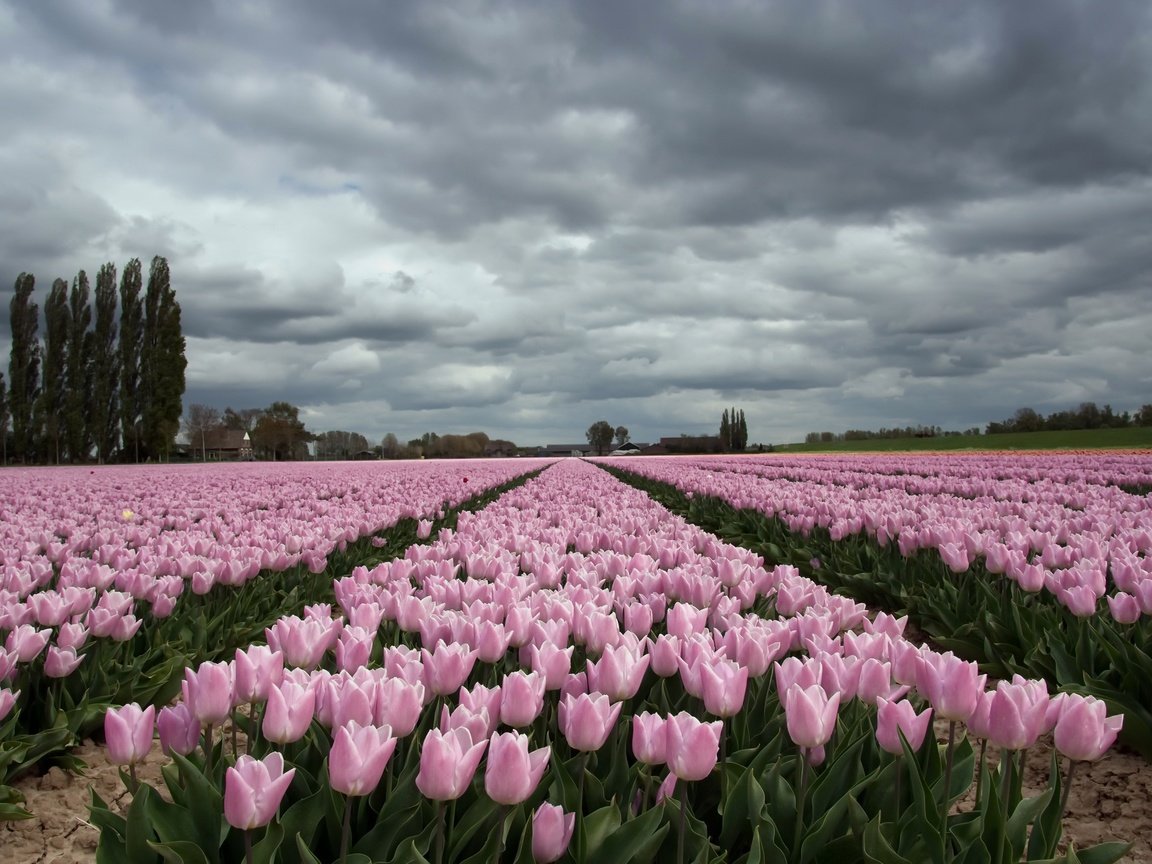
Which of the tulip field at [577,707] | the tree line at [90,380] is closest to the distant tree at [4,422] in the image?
the tree line at [90,380]

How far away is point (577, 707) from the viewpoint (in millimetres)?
1897

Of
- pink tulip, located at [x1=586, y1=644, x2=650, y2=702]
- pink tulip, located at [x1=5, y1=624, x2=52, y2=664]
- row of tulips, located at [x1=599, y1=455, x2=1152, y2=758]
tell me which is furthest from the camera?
row of tulips, located at [x1=599, y1=455, x2=1152, y2=758]

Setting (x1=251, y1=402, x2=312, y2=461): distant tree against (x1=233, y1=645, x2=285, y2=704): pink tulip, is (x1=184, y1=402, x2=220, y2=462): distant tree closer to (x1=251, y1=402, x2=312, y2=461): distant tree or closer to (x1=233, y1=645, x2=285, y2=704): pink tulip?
(x1=251, y1=402, x2=312, y2=461): distant tree

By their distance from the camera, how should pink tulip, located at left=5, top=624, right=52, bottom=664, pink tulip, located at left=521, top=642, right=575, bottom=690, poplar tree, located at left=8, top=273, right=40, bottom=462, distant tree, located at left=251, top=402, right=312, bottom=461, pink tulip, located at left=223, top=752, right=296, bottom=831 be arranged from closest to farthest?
1. pink tulip, located at left=223, top=752, right=296, bottom=831
2. pink tulip, located at left=521, top=642, right=575, bottom=690
3. pink tulip, located at left=5, top=624, right=52, bottom=664
4. poplar tree, located at left=8, top=273, right=40, bottom=462
5. distant tree, located at left=251, top=402, right=312, bottom=461

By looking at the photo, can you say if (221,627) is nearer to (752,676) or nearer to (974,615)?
(752,676)

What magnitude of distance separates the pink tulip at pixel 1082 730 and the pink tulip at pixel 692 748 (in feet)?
2.78

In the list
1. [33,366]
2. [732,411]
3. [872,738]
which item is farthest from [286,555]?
[732,411]

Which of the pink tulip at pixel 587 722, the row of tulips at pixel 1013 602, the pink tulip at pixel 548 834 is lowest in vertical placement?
the row of tulips at pixel 1013 602

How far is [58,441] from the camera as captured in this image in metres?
53.6

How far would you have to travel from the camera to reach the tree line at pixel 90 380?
53625 mm

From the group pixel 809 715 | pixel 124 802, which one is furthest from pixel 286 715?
pixel 124 802

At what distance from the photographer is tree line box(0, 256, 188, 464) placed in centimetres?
5362

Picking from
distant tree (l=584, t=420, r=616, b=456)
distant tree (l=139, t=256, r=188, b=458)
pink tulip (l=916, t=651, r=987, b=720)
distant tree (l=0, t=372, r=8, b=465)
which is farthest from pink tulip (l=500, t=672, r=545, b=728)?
distant tree (l=584, t=420, r=616, b=456)

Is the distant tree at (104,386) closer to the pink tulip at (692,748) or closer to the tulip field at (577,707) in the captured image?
the tulip field at (577,707)
